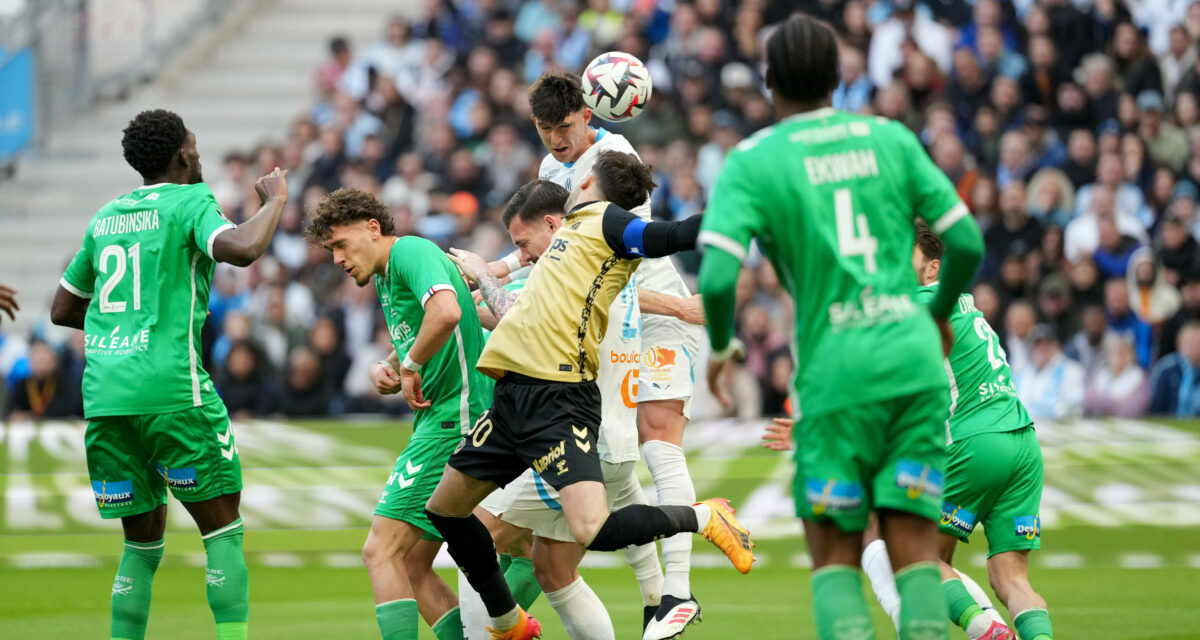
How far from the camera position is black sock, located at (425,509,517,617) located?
6.77 meters

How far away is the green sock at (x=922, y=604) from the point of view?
16.9 ft

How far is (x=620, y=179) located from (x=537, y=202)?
776 millimetres

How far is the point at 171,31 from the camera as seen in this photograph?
23.0 metres

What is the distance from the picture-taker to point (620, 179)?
22.5 feet

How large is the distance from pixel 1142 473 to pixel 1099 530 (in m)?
0.58

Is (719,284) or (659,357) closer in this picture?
(719,284)

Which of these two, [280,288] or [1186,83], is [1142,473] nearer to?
[1186,83]

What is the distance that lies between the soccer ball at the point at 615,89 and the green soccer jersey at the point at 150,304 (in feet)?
7.38

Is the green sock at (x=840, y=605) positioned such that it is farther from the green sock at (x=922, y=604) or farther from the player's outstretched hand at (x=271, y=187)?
the player's outstretched hand at (x=271, y=187)

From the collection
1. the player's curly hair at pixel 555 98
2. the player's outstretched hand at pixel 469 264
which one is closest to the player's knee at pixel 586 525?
the player's outstretched hand at pixel 469 264

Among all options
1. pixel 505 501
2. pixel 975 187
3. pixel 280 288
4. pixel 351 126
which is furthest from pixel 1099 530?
pixel 351 126

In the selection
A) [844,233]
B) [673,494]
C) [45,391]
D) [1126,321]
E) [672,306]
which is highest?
[844,233]

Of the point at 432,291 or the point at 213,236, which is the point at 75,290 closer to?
the point at 213,236

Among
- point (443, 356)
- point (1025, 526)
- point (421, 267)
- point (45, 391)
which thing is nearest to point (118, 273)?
point (421, 267)
